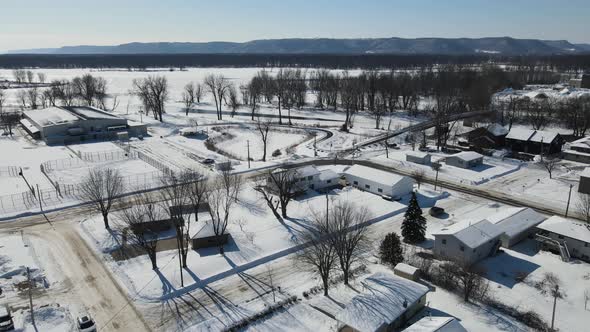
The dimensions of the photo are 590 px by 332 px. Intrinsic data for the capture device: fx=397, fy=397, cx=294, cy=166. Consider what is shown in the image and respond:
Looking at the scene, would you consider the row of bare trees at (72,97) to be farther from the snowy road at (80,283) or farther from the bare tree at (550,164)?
the bare tree at (550,164)

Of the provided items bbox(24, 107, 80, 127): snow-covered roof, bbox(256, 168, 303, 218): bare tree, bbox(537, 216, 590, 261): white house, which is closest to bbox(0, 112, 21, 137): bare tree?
bbox(24, 107, 80, 127): snow-covered roof

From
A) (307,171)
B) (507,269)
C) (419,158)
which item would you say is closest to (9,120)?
(307,171)

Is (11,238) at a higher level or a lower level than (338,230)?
lower

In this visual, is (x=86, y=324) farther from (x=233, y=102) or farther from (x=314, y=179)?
(x=233, y=102)

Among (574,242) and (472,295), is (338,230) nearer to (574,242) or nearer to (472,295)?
(472,295)

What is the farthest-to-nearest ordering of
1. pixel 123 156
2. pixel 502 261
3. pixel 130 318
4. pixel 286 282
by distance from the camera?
pixel 123 156 < pixel 502 261 < pixel 286 282 < pixel 130 318

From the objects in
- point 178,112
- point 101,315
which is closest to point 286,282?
point 101,315

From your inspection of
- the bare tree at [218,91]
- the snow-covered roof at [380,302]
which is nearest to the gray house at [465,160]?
the snow-covered roof at [380,302]
